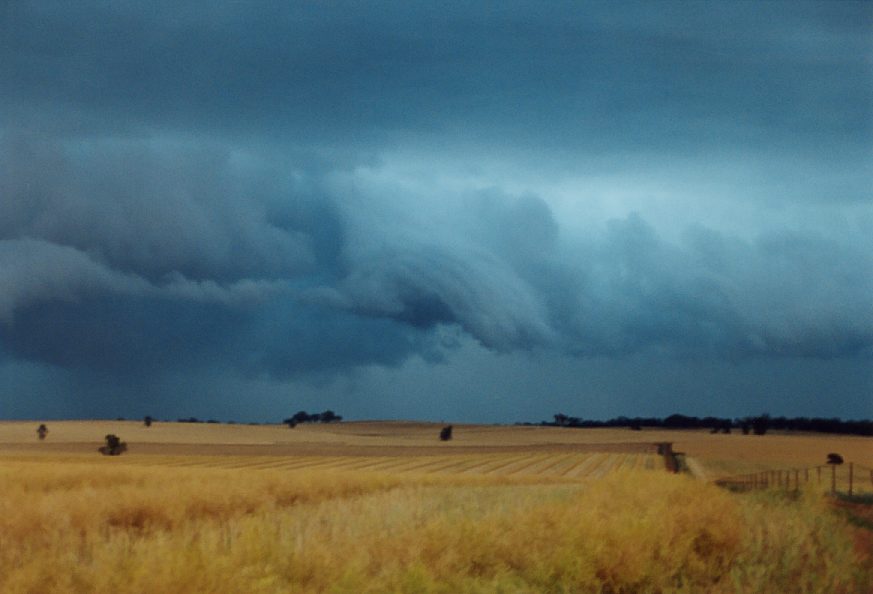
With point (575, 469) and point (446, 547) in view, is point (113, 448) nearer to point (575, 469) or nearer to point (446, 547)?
point (575, 469)

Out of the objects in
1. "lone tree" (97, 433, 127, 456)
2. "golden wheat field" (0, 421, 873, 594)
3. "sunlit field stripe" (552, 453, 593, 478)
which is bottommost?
"lone tree" (97, 433, 127, 456)

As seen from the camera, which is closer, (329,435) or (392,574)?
(392,574)

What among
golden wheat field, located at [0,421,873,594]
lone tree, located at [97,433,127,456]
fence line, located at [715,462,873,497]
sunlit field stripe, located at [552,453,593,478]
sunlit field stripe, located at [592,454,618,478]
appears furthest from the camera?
lone tree, located at [97,433,127,456]

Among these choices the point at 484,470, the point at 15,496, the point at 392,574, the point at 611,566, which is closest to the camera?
the point at 392,574

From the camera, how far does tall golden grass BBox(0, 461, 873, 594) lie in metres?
9.77

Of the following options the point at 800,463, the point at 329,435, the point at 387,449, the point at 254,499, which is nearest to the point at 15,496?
the point at 254,499

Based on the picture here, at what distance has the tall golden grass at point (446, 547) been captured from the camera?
385 inches

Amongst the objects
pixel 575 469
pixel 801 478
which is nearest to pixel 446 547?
pixel 575 469

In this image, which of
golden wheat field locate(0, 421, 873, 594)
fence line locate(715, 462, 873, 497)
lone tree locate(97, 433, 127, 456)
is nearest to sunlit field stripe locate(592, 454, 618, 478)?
fence line locate(715, 462, 873, 497)

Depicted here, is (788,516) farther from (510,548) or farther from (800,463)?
(800,463)

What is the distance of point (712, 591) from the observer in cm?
1323

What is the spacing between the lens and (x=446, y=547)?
11.9 metres

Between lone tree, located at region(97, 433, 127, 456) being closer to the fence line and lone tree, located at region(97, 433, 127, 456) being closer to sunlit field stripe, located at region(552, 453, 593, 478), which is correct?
sunlit field stripe, located at region(552, 453, 593, 478)

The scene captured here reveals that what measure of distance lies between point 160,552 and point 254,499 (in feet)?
56.7
